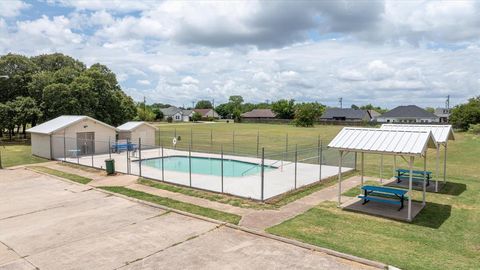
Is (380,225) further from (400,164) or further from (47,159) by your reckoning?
(47,159)

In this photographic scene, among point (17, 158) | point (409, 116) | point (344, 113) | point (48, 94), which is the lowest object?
point (17, 158)

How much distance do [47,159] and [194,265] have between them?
23157mm

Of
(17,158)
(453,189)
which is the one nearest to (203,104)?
(17,158)

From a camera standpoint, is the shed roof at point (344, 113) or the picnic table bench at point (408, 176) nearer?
the picnic table bench at point (408, 176)

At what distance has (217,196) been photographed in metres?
14.7

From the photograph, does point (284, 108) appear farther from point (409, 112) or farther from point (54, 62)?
point (54, 62)

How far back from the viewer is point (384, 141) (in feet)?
40.5

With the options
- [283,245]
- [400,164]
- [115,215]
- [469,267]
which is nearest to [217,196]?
[115,215]

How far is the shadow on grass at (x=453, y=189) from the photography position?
610 inches

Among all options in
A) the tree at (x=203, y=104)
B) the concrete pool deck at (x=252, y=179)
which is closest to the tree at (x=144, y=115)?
the concrete pool deck at (x=252, y=179)

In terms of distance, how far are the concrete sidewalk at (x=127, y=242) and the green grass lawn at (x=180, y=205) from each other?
1.74 feet

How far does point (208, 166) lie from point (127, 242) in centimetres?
1503

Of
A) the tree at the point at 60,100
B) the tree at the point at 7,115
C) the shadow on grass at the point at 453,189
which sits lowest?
the shadow on grass at the point at 453,189

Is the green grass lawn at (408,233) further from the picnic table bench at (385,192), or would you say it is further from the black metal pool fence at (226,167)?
the black metal pool fence at (226,167)
